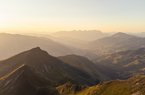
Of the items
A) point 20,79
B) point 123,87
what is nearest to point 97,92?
point 123,87

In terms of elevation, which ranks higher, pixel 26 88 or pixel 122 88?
pixel 122 88

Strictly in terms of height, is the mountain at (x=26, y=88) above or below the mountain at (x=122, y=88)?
below

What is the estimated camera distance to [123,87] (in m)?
156

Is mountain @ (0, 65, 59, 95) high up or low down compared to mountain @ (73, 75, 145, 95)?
down

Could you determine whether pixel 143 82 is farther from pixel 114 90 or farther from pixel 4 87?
pixel 4 87

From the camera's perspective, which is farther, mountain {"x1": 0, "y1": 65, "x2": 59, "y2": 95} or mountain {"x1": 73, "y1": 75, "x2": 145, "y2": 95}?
mountain {"x1": 0, "y1": 65, "x2": 59, "y2": 95}

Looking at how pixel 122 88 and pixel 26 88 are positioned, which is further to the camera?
pixel 26 88

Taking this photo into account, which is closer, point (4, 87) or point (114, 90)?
point (114, 90)

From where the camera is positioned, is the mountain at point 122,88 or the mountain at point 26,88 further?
the mountain at point 26,88

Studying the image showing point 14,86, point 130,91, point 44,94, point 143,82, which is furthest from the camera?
point 14,86

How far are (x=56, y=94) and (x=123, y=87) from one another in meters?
55.0

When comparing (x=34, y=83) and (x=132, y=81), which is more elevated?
(x=132, y=81)

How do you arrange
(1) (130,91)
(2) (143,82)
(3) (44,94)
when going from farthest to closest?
(3) (44,94)
(2) (143,82)
(1) (130,91)

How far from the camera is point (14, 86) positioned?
616 feet
